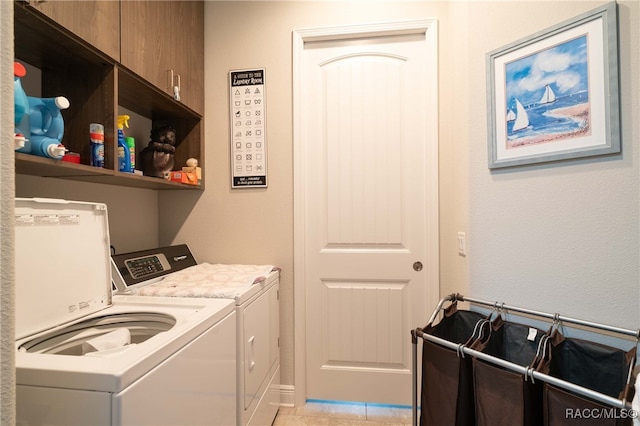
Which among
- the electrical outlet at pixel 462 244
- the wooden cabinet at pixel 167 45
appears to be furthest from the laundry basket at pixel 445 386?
the wooden cabinet at pixel 167 45

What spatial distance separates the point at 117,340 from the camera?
0.97 m

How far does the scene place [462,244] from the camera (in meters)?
1.63

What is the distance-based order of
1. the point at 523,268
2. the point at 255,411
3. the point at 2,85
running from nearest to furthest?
1. the point at 2,85
2. the point at 523,268
3. the point at 255,411

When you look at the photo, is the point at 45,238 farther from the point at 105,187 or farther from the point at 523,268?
the point at 523,268

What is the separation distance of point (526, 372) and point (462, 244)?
32.1 inches

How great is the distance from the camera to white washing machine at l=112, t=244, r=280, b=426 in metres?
1.31

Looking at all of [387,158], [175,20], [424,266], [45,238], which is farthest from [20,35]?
[424,266]

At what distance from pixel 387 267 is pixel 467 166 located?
77cm

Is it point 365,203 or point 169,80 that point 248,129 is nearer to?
point 169,80

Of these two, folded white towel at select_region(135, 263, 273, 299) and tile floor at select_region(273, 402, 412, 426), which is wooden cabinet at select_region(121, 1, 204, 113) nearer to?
folded white towel at select_region(135, 263, 273, 299)

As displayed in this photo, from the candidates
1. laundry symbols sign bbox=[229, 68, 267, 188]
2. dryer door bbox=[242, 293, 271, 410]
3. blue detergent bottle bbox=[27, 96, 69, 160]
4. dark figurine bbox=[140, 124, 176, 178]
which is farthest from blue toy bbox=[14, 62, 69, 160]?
laundry symbols sign bbox=[229, 68, 267, 188]

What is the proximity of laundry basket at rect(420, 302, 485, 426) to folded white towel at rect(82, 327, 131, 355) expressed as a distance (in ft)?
3.66

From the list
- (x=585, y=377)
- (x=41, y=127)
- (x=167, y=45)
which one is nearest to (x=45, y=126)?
(x=41, y=127)

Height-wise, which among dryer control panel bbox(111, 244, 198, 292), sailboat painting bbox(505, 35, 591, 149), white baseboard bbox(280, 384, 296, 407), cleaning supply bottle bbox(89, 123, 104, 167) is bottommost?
white baseboard bbox(280, 384, 296, 407)
